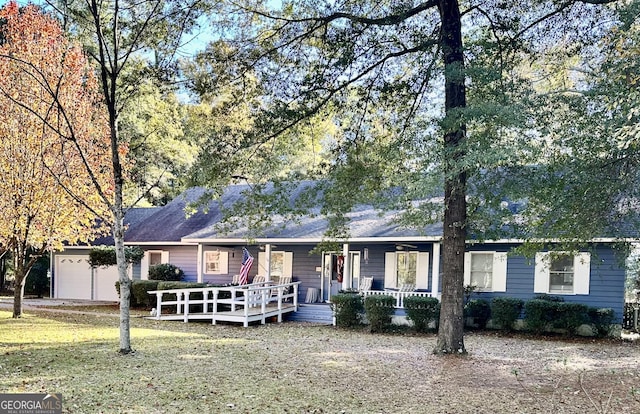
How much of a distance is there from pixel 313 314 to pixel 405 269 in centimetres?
339

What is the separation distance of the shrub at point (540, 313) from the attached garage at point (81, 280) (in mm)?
17358

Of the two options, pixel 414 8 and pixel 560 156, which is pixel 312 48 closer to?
pixel 414 8

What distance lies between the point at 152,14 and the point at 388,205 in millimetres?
6050

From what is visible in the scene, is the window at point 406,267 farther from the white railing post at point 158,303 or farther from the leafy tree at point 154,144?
the leafy tree at point 154,144

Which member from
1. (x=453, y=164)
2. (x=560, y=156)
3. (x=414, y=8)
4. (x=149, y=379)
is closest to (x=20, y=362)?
(x=149, y=379)

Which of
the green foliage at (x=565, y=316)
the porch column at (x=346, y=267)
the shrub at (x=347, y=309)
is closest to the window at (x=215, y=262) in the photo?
the porch column at (x=346, y=267)

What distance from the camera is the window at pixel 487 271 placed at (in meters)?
15.8

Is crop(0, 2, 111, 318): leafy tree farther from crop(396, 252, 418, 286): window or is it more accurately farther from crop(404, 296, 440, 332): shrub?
crop(396, 252, 418, 286): window

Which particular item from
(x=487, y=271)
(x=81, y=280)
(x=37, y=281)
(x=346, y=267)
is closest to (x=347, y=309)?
(x=346, y=267)

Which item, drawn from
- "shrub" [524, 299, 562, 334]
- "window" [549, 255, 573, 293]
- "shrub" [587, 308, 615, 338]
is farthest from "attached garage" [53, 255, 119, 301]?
"shrub" [587, 308, 615, 338]

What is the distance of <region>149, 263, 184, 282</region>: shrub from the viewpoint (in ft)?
68.3

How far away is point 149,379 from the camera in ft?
24.9

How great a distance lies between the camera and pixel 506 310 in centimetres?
1462

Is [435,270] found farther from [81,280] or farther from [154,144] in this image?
[81,280]
